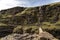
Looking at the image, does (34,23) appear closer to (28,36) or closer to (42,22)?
(42,22)

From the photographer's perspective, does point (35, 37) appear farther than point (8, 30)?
No

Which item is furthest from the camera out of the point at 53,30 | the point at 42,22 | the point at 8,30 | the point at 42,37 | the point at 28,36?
the point at 42,22

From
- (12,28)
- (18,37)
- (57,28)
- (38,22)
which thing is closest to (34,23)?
(38,22)

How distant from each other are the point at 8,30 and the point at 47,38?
314 ft

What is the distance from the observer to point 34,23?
199 meters

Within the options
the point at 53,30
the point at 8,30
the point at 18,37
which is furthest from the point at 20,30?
the point at 18,37

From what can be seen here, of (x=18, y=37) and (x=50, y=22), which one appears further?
(x=50, y=22)

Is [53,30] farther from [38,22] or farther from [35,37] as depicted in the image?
[35,37]

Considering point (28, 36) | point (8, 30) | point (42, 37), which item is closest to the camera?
point (42, 37)

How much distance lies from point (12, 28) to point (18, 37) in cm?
9149

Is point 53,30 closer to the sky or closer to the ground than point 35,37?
closer to the sky

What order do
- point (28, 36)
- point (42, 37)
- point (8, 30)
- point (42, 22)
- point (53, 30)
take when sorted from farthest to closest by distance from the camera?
point (42, 22) → point (8, 30) → point (53, 30) → point (28, 36) → point (42, 37)

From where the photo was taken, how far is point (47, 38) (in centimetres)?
8019

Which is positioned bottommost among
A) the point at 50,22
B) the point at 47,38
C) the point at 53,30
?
the point at 47,38
